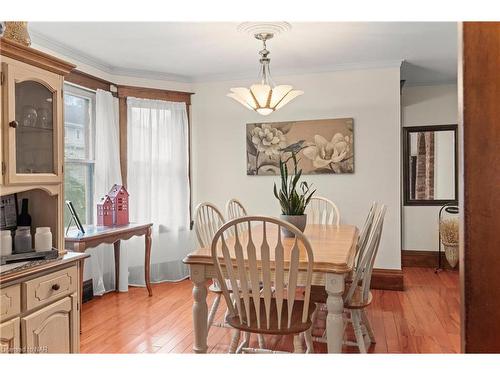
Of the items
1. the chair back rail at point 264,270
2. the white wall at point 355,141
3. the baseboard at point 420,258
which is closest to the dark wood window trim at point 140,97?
the white wall at point 355,141

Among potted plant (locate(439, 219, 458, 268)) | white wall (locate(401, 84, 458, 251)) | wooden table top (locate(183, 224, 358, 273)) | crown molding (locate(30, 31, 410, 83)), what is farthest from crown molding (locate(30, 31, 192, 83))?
potted plant (locate(439, 219, 458, 268))

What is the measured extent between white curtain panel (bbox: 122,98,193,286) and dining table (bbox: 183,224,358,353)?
1999 mm

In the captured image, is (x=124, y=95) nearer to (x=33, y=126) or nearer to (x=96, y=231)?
(x=96, y=231)

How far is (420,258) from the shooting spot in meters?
5.26

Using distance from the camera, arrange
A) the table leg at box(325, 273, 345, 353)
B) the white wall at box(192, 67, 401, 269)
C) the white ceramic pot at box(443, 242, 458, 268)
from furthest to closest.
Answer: the white ceramic pot at box(443, 242, 458, 268), the white wall at box(192, 67, 401, 269), the table leg at box(325, 273, 345, 353)

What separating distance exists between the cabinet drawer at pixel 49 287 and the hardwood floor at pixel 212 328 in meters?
0.89

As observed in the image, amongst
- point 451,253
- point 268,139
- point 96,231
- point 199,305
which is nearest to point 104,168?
point 96,231

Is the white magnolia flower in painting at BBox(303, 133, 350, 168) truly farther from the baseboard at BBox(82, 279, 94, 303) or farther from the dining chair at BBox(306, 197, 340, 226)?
the baseboard at BBox(82, 279, 94, 303)

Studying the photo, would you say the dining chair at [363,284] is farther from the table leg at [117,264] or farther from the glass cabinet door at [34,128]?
the table leg at [117,264]

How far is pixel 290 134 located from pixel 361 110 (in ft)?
2.59

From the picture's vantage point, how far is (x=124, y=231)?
3711 mm

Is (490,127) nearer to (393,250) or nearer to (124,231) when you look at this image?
(124,231)

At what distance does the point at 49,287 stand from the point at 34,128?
0.76 m

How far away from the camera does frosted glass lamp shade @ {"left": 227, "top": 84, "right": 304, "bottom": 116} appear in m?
3.14
